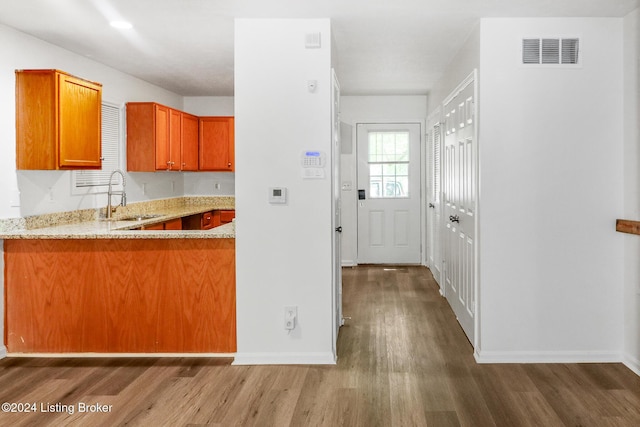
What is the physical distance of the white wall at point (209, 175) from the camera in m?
7.57

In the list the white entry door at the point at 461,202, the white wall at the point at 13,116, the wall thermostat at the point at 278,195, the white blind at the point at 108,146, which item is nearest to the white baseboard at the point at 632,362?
the white entry door at the point at 461,202

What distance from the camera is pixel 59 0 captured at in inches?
132

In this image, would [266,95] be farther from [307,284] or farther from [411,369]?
[411,369]

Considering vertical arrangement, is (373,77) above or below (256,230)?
above

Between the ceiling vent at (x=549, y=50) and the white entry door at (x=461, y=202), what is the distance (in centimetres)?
42

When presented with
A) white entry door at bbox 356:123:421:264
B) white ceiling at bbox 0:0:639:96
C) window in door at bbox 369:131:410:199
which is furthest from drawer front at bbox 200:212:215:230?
window in door at bbox 369:131:410:199

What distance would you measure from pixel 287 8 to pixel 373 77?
2693mm

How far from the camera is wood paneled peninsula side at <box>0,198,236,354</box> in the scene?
3.78 meters

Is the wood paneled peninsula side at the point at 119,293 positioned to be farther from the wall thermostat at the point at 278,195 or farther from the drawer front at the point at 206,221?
the drawer front at the point at 206,221

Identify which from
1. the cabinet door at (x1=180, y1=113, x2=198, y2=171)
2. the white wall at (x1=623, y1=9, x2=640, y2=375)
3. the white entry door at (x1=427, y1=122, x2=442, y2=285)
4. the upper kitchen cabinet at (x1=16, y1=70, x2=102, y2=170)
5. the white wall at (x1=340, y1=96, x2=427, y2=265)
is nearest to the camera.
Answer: the white wall at (x1=623, y1=9, x2=640, y2=375)

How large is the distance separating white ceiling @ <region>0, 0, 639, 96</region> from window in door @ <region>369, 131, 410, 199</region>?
1.97 m

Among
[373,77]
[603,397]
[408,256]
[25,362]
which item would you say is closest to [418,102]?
[373,77]

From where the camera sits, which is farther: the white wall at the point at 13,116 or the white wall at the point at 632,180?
the white wall at the point at 13,116

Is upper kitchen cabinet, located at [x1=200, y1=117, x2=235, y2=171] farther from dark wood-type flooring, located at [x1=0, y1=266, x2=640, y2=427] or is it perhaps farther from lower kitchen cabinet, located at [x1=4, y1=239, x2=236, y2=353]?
dark wood-type flooring, located at [x1=0, y1=266, x2=640, y2=427]
